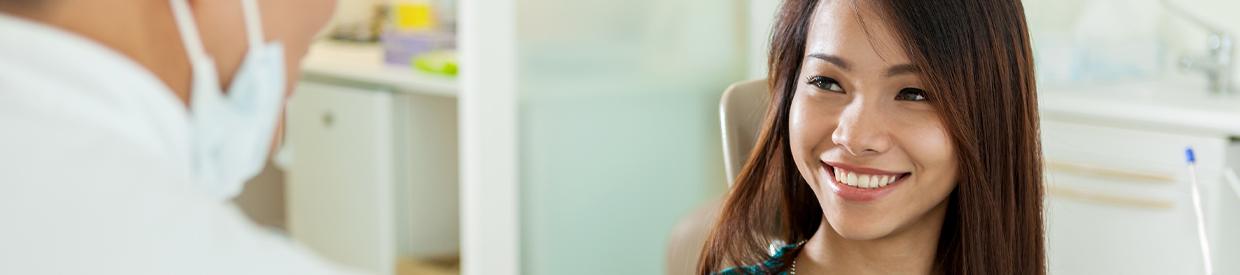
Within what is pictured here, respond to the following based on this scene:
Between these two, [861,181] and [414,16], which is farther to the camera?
[414,16]

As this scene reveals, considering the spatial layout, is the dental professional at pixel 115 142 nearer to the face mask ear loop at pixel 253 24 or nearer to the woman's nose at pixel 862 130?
the face mask ear loop at pixel 253 24

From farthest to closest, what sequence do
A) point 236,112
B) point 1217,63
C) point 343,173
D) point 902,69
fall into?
1. point 343,173
2. point 1217,63
3. point 902,69
4. point 236,112

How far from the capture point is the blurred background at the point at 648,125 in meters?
2.27

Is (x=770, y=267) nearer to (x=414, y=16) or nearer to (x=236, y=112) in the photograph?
(x=236, y=112)

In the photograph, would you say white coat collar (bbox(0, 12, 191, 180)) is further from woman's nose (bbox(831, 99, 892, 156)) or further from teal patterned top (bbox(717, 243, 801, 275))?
teal patterned top (bbox(717, 243, 801, 275))

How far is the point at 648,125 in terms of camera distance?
2.75m

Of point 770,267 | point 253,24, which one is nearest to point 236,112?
point 253,24

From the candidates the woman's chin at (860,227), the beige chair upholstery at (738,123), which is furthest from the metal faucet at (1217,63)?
the woman's chin at (860,227)

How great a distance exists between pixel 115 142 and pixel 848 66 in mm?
734

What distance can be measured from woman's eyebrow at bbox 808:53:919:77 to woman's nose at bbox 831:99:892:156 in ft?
0.10

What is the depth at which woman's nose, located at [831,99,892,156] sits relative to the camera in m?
1.18

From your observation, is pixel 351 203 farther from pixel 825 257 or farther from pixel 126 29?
pixel 126 29

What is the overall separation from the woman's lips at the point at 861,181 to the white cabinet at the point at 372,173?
6.76 feet

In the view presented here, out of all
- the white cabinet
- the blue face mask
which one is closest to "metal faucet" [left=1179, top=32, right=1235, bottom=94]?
the white cabinet
